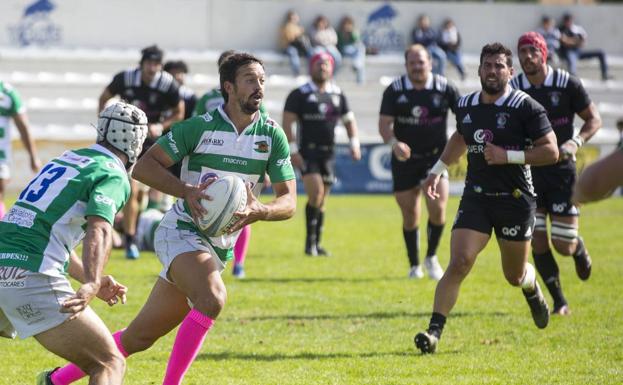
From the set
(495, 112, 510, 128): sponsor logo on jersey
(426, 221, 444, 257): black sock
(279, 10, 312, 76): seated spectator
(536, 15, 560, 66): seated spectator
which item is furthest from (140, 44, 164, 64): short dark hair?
(536, 15, 560, 66): seated spectator

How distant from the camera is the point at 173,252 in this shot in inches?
237

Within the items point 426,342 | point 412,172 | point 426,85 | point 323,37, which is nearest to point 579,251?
point 412,172

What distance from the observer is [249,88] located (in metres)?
6.12

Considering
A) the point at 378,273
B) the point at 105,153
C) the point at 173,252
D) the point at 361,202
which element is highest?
the point at 105,153

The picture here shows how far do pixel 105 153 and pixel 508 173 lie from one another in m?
3.59

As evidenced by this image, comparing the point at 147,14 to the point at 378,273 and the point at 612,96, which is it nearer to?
the point at 612,96

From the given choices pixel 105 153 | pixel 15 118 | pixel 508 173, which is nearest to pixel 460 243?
pixel 508 173

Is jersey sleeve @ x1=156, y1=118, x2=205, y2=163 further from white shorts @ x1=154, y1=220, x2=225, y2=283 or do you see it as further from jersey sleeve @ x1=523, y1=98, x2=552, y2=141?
jersey sleeve @ x1=523, y1=98, x2=552, y2=141

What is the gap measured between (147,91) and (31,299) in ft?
26.4

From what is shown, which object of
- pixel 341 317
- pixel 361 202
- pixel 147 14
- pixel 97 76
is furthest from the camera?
pixel 147 14

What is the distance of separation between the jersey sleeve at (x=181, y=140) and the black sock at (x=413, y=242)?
5694mm

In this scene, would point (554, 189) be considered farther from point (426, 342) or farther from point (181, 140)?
point (181, 140)

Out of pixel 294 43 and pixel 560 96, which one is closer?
pixel 560 96

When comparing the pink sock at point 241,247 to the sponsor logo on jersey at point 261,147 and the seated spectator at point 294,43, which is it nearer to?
the sponsor logo on jersey at point 261,147
